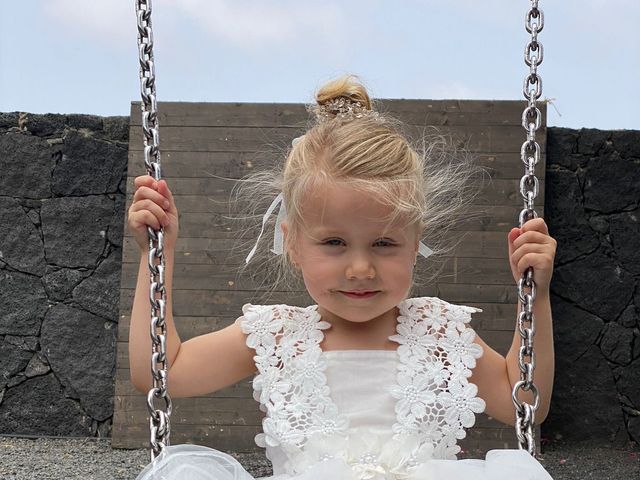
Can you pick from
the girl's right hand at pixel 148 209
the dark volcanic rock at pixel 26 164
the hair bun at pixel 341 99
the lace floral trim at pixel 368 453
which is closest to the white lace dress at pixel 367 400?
the lace floral trim at pixel 368 453

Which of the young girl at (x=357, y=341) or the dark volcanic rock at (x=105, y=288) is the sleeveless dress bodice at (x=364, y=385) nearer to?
the young girl at (x=357, y=341)

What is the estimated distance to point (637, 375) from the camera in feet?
14.6

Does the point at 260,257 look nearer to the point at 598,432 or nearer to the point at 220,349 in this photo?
the point at 598,432

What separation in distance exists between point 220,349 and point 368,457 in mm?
364

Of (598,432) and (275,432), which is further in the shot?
(598,432)

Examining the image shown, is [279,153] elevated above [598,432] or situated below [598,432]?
above

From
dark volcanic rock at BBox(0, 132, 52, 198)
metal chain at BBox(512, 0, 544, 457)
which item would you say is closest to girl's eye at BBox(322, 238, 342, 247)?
metal chain at BBox(512, 0, 544, 457)

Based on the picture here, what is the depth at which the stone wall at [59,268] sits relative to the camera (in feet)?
15.0

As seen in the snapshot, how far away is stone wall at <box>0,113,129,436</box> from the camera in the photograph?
15.0 feet

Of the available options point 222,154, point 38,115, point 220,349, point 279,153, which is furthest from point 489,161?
point 220,349

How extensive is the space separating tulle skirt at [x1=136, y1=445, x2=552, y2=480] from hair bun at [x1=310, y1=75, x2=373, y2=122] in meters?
0.72

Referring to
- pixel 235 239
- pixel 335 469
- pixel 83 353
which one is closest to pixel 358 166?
pixel 335 469

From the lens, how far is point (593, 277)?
443 cm

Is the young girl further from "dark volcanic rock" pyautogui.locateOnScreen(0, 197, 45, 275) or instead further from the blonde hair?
"dark volcanic rock" pyautogui.locateOnScreen(0, 197, 45, 275)
